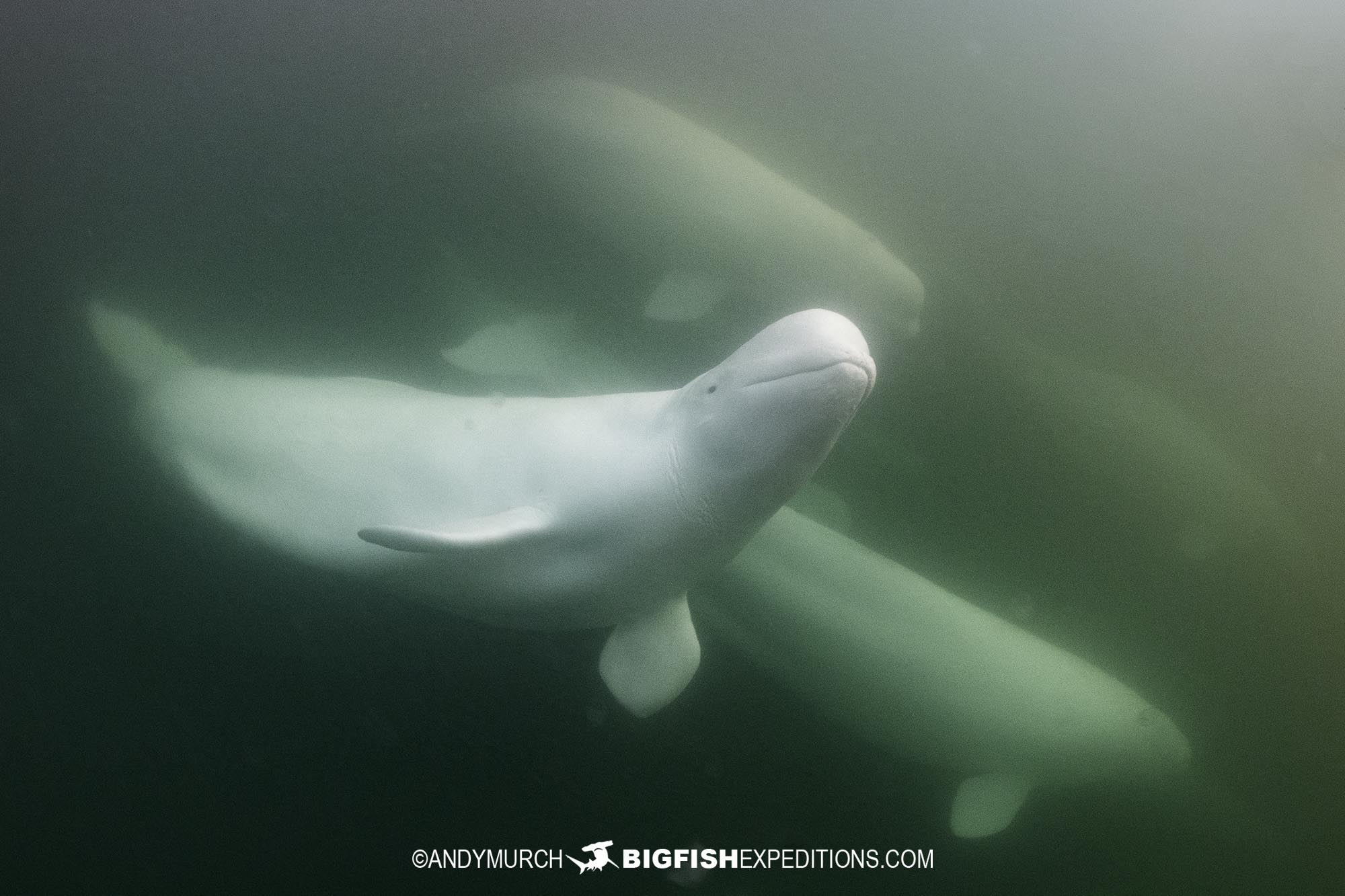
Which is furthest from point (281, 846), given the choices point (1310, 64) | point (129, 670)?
point (1310, 64)

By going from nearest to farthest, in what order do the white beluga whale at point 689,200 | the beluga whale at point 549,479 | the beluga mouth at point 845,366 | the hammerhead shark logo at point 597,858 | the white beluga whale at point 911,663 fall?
the beluga mouth at point 845,366 < the beluga whale at point 549,479 < the hammerhead shark logo at point 597,858 < the white beluga whale at point 911,663 < the white beluga whale at point 689,200

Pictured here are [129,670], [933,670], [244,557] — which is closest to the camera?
[244,557]

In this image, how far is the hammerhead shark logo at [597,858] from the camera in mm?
2828

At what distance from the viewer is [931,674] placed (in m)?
3.28

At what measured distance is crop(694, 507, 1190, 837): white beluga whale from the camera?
3035mm

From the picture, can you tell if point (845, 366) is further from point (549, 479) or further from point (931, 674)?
point (931, 674)

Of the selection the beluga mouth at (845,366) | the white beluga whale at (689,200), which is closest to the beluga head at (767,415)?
the beluga mouth at (845,366)

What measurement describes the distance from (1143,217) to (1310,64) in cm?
101

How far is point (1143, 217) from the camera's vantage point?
12.1 ft

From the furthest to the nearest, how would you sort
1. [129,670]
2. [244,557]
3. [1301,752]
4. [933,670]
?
[1301,752] < [933,670] < [129,670] < [244,557]

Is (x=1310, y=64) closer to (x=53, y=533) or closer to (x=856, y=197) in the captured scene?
(x=856, y=197)

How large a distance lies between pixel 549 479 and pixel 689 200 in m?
1.91

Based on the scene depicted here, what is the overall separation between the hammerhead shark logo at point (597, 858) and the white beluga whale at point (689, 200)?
2.39m

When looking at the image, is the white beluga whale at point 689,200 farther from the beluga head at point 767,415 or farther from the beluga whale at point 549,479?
the beluga head at point 767,415
